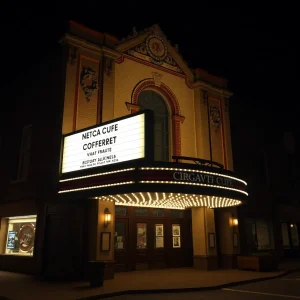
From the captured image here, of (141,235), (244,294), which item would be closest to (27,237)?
(141,235)

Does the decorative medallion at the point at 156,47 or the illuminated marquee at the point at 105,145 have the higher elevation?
the decorative medallion at the point at 156,47

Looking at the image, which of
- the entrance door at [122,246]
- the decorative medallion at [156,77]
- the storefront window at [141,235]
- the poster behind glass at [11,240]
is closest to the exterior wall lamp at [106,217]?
the entrance door at [122,246]

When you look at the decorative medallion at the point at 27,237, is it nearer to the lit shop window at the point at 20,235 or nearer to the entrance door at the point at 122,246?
the lit shop window at the point at 20,235

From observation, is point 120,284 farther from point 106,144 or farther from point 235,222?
point 235,222

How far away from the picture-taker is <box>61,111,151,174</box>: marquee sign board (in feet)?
37.1

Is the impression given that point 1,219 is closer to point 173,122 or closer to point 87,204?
point 87,204

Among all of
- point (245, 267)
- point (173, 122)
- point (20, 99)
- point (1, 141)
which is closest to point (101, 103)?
point (173, 122)

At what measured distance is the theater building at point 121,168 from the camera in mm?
11961

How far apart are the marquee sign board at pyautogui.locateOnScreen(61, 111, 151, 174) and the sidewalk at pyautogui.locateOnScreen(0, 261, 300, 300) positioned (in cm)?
418

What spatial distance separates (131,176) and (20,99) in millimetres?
10063

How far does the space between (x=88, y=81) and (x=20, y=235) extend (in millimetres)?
7803

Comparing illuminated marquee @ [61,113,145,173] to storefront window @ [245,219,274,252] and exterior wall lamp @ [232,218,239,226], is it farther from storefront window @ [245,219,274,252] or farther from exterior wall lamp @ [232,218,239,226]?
storefront window @ [245,219,274,252]

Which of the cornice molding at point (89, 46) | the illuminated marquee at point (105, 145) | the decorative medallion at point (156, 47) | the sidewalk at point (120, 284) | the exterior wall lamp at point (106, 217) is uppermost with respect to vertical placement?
the decorative medallion at point (156, 47)

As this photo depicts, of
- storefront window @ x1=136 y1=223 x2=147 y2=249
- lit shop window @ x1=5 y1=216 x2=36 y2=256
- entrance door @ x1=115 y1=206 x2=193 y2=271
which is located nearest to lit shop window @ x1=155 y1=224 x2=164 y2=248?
entrance door @ x1=115 y1=206 x2=193 y2=271
